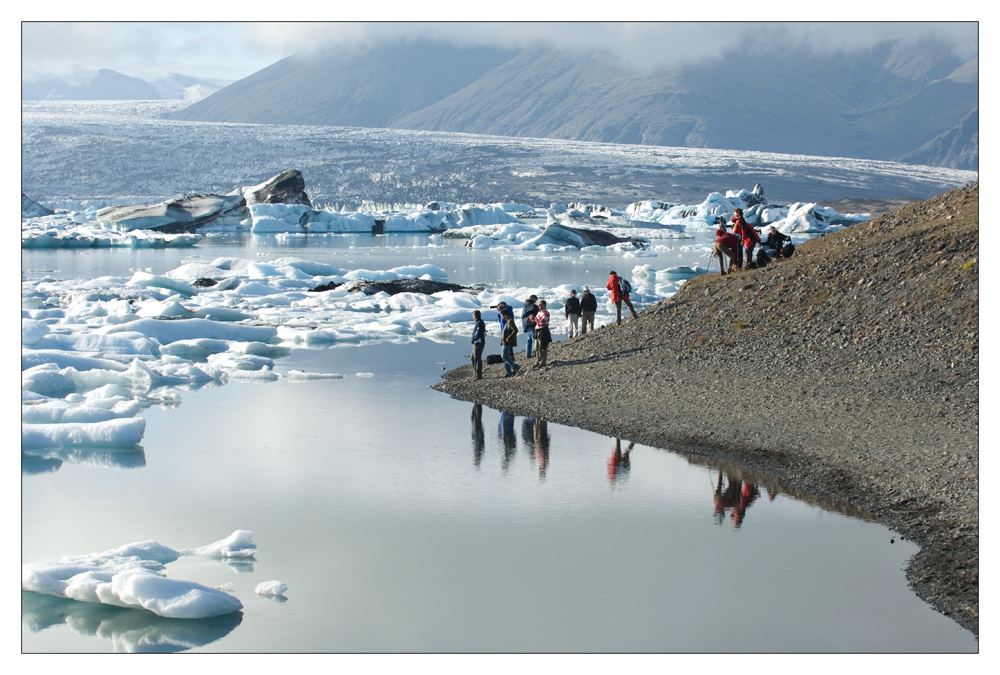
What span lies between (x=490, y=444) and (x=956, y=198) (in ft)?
29.3

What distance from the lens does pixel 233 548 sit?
862cm

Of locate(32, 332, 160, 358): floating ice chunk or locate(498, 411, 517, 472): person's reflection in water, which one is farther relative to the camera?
locate(32, 332, 160, 358): floating ice chunk

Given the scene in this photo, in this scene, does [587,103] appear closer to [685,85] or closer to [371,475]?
[685,85]

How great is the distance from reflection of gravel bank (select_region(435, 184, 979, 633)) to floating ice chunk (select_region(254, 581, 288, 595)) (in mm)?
4929

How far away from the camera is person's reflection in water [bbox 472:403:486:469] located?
479 inches

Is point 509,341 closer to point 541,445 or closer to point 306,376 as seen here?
point 541,445

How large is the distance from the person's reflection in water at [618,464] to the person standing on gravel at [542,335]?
3403 millimetres

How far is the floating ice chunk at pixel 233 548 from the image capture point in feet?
28.2

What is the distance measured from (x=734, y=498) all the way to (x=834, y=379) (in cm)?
347

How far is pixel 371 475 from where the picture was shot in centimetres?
1127

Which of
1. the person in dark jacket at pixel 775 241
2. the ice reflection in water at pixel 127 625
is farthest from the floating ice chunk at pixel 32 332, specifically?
the person in dark jacket at pixel 775 241

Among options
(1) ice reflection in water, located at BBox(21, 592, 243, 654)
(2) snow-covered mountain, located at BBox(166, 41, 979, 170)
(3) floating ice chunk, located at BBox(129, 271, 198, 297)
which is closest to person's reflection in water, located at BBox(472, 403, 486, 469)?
(1) ice reflection in water, located at BBox(21, 592, 243, 654)

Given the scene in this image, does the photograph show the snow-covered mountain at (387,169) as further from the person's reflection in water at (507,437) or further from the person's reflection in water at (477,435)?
the person's reflection in water at (507,437)

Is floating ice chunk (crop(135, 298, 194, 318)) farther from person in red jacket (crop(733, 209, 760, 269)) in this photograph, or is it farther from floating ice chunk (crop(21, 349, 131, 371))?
person in red jacket (crop(733, 209, 760, 269))
